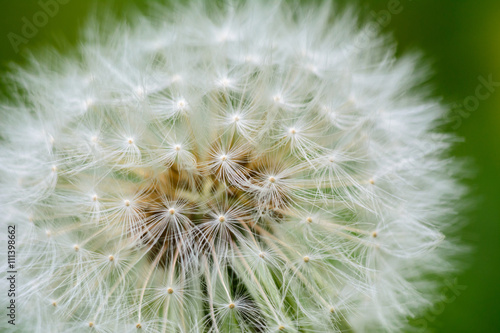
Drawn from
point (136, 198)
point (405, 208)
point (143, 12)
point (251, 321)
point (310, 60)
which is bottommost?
point (251, 321)

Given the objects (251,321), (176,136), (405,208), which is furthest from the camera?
(405,208)

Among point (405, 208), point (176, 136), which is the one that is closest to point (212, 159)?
point (176, 136)

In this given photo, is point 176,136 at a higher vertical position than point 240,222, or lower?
higher

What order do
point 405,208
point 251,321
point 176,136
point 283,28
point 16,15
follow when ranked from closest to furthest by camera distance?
point 251,321 < point 176,136 < point 405,208 < point 283,28 < point 16,15

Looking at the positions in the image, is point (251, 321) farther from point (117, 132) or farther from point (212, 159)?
point (117, 132)

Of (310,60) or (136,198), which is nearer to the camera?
(136,198)

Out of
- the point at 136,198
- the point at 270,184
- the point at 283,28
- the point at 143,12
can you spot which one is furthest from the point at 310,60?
the point at 143,12
